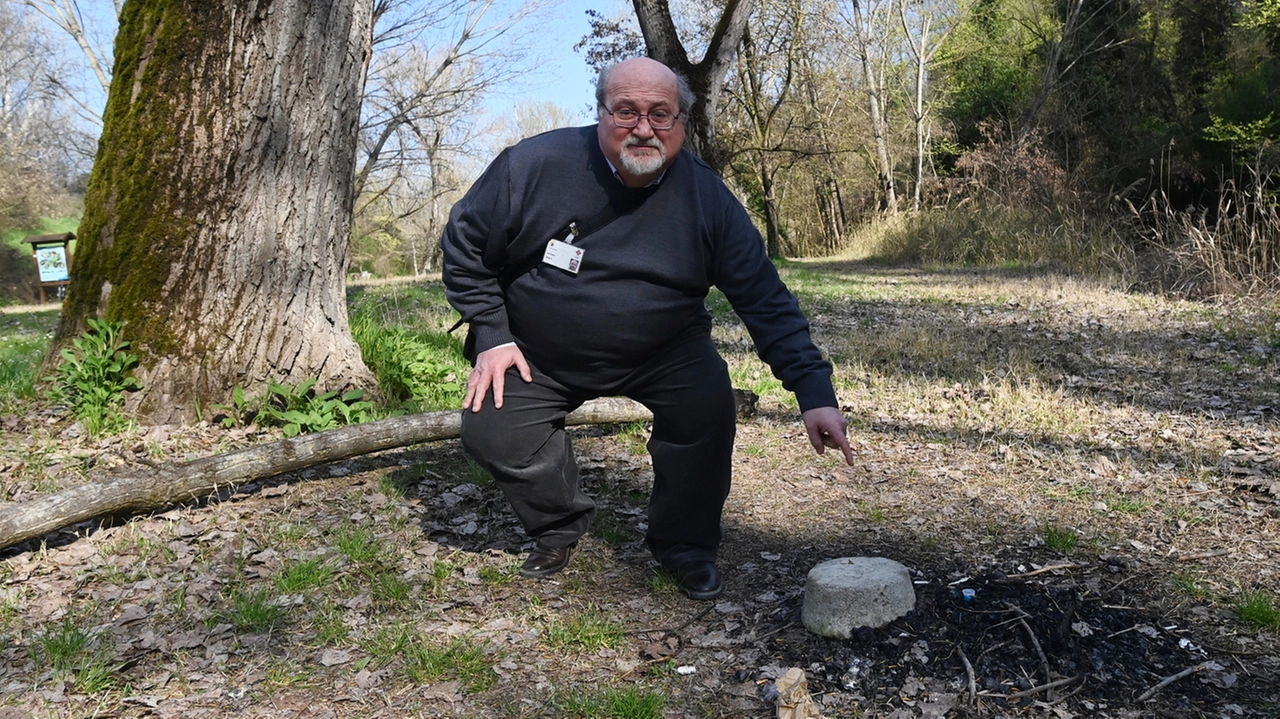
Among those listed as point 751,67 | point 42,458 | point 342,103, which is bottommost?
point 42,458

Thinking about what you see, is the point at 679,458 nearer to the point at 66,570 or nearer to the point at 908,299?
the point at 66,570

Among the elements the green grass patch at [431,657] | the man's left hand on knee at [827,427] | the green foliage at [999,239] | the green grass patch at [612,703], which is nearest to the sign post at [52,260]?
the green foliage at [999,239]

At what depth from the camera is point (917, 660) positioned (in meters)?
2.80

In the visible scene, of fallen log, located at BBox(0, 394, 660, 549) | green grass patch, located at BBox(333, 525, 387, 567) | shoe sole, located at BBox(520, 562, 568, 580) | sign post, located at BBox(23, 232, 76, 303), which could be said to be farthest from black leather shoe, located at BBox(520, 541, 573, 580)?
sign post, located at BBox(23, 232, 76, 303)

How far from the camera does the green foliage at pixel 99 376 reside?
4.51 meters

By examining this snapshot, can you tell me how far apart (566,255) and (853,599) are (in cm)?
151

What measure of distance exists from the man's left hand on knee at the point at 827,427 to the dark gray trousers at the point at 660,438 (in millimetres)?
329

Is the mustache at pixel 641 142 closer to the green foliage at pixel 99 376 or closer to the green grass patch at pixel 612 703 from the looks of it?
the green grass patch at pixel 612 703

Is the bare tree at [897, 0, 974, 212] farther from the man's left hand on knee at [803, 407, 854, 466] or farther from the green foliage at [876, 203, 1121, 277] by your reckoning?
the man's left hand on knee at [803, 407, 854, 466]

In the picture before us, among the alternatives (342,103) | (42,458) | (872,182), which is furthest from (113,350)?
(872,182)

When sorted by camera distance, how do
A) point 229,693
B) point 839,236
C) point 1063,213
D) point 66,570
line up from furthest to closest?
point 839,236
point 1063,213
point 66,570
point 229,693

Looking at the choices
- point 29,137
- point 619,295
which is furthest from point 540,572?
point 29,137

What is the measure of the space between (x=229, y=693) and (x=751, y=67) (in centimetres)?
2551

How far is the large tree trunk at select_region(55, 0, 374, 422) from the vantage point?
A: 4.56m
